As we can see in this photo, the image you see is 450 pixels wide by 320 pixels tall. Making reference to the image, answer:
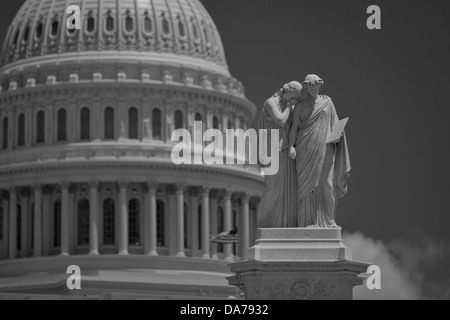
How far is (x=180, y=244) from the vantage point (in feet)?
481

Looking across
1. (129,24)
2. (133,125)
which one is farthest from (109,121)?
(129,24)

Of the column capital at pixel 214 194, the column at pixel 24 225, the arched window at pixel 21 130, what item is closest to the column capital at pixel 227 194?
the column capital at pixel 214 194

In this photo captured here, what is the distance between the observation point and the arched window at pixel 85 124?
149500 millimetres

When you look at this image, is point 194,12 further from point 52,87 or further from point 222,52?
point 52,87

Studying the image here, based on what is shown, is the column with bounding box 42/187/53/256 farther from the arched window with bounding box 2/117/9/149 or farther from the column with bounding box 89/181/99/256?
the arched window with bounding box 2/117/9/149

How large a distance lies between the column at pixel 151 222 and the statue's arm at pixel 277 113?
11726 cm

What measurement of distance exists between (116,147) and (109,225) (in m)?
6.94

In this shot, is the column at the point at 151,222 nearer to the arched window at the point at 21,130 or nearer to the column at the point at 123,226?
the column at the point at 123,226

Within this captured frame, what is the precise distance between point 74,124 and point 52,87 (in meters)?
3.79

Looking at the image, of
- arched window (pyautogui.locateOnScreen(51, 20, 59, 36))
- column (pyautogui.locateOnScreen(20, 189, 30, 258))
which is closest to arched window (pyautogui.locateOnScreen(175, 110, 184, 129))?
arched window (pyautogui.locateOnScreen(51, 20, 59, 36))

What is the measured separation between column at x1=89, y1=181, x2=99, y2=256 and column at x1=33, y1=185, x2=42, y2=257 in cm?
459

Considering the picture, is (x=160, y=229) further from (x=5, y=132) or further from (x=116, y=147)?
(x=5, y=132)

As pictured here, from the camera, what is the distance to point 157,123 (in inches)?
5906
